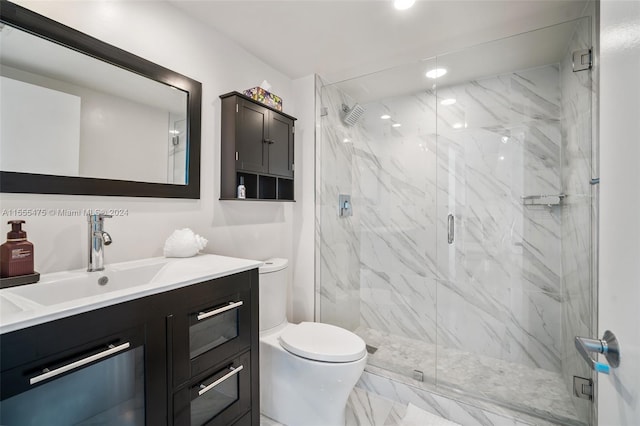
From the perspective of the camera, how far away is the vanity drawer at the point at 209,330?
1038 mm

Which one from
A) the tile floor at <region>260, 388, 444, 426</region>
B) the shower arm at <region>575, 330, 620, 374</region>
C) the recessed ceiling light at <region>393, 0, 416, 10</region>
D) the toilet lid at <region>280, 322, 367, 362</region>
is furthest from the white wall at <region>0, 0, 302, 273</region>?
the shower arm at <region>575, 330, 620, 374</region>

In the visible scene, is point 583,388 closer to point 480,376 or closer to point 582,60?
point 480,376

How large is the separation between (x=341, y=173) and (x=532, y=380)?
2.07 metres

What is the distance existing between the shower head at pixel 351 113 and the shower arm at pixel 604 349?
90.2 inches

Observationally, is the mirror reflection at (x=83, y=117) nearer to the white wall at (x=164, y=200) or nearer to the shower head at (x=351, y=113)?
the white wall at (x=164, y=200)

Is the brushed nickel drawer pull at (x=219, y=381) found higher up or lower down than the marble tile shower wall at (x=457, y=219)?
lower down

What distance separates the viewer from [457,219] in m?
2.30

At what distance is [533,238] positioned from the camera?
2.11m

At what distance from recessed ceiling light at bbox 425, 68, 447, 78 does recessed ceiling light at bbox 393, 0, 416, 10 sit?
2.29ft

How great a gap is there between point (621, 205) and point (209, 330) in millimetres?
1323

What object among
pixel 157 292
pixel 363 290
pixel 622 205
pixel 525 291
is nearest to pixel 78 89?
pixel 157 292

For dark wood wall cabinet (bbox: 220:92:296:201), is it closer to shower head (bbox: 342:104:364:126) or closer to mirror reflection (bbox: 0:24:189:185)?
mirror reflection (bbox: 0:24:189:185)

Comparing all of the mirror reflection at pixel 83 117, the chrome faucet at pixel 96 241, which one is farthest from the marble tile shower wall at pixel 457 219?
the chrome faucet at pixel 96 241

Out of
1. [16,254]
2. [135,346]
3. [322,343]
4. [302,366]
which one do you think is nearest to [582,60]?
[322,343]
